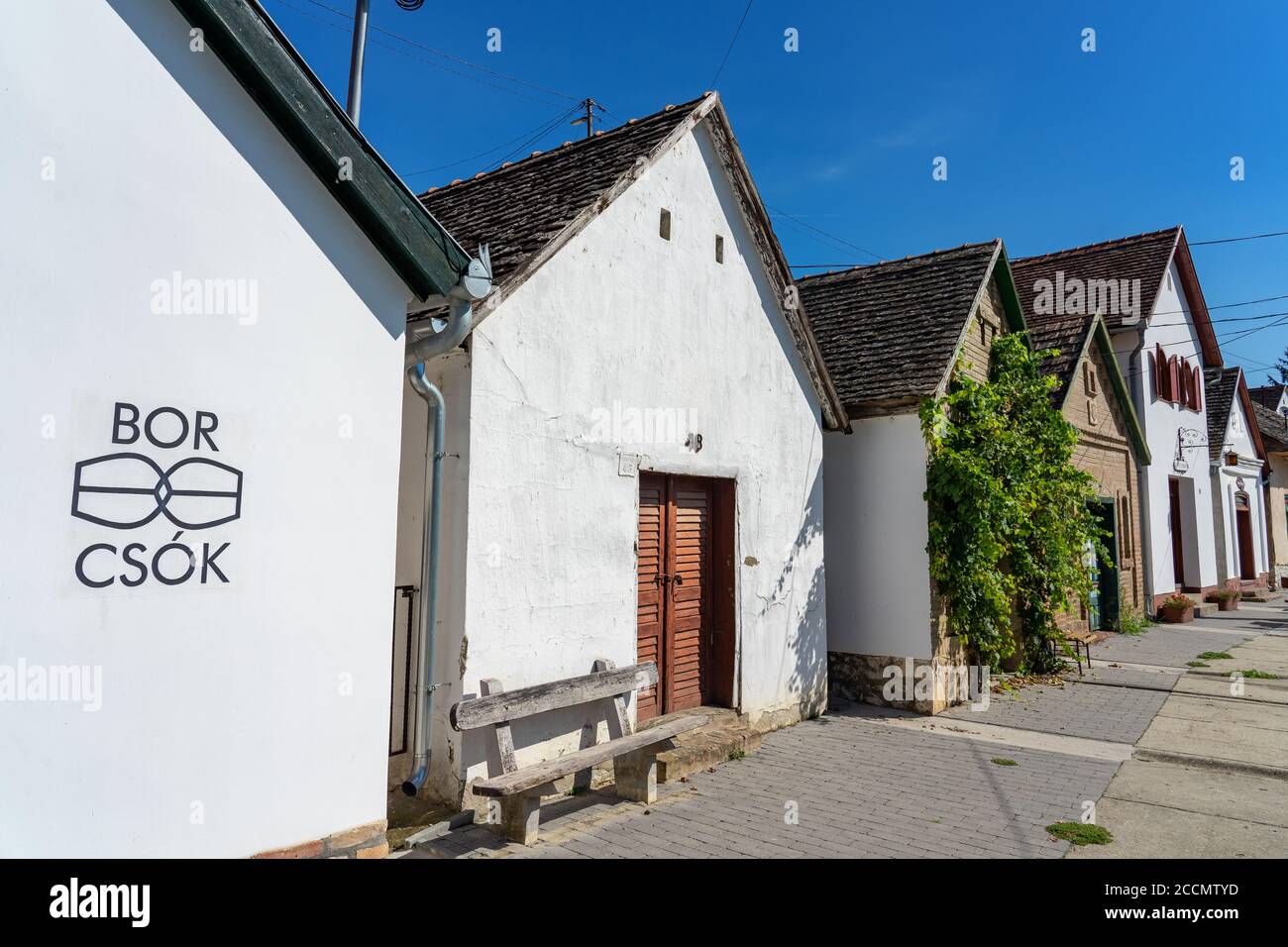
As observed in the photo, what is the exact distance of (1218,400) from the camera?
24047mm

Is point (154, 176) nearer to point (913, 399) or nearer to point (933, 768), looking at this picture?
point (933, 768)

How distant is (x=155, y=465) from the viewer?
3.73 metres

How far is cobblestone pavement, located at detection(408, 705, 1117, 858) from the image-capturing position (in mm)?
5113

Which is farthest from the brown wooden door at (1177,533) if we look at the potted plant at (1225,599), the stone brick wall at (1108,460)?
the stone brick wall at (1108,460)

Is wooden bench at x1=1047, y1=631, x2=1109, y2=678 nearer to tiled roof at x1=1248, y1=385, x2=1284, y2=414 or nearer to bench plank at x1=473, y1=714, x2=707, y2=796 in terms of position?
bench plank at x1=473, y1=714, x2=707, y2=796

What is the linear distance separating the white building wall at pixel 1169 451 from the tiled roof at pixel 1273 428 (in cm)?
635

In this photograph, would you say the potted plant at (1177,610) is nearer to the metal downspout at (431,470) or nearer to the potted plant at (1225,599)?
the potted plant at (1225,599)

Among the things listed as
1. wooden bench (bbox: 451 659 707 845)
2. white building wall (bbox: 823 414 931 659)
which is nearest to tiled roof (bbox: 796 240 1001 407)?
white building wall (bbox: 823 414 931 659)

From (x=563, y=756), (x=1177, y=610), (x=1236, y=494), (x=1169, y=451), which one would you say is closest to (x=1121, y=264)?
(x=1169, y=451)

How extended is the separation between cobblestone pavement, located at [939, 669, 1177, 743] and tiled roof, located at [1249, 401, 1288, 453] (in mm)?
20363

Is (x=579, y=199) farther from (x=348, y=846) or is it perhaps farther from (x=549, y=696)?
(x=348, y=846)

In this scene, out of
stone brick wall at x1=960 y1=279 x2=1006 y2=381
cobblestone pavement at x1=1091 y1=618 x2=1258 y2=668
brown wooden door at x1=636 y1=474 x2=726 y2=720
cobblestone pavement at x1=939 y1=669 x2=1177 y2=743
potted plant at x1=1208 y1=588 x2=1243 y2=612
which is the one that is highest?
stone brick wall at x1=960 y1=279 x2=1006 y2=381

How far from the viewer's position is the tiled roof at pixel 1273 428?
27.3 metres
